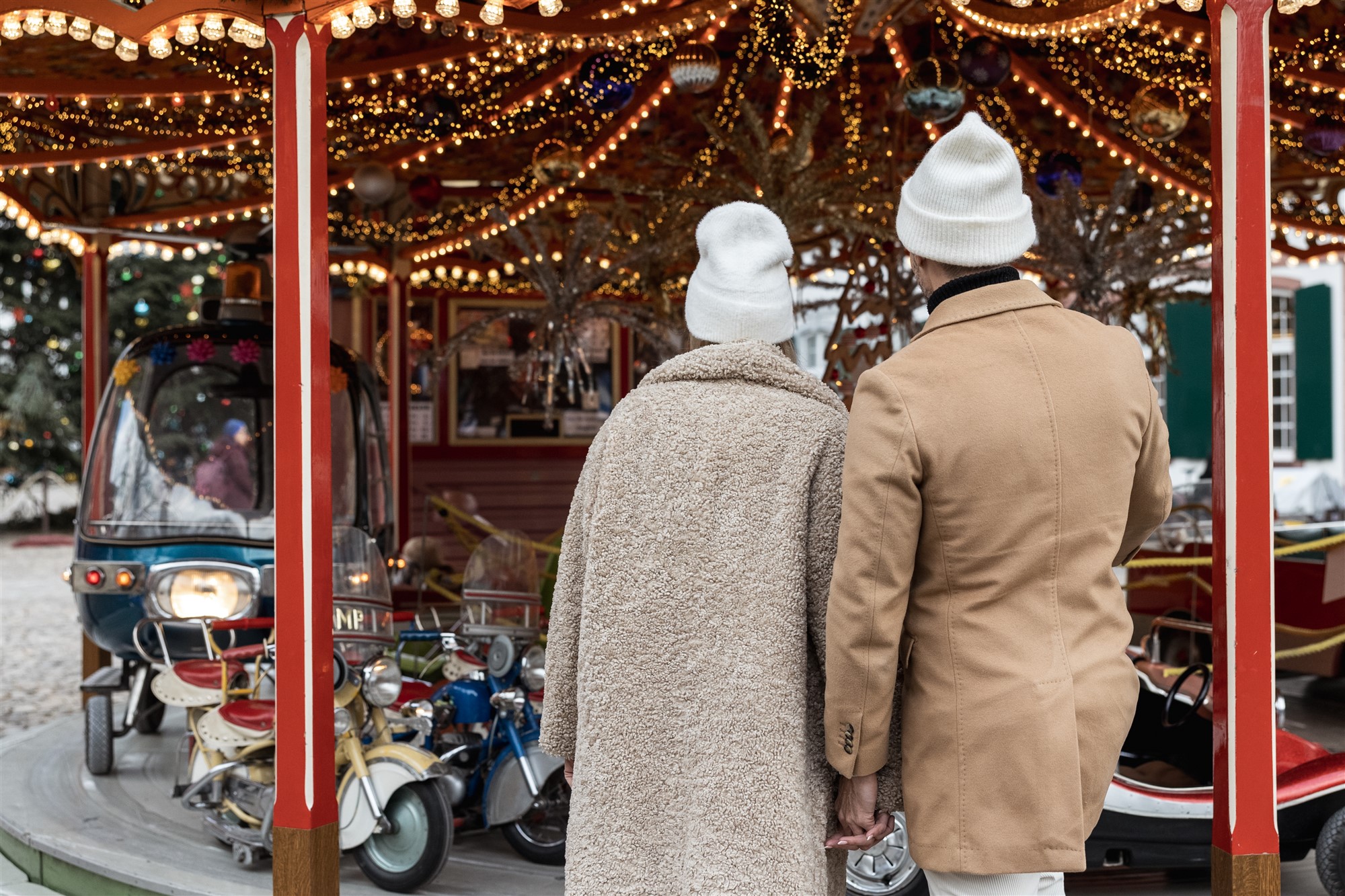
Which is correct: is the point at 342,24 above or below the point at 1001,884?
above

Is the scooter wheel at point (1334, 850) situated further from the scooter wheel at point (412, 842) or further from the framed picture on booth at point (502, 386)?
the framed picture on booth at point (502, 386)

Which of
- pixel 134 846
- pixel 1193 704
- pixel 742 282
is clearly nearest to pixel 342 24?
pixel 742 282

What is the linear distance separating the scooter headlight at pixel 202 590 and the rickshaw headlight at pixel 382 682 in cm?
141

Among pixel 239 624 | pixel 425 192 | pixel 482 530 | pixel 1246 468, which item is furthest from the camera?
pixel 482 530

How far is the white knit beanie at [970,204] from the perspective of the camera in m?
2.27

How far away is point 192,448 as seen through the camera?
6.90 meters

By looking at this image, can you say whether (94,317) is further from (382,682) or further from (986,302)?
(986,302)

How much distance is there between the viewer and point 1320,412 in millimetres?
18641

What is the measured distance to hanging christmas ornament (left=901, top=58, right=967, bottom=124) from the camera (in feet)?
19.0

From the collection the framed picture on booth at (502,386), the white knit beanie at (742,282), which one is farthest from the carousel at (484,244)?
the framed picture on booth at (502,386)

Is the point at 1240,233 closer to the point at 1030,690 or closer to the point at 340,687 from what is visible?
the point at 1030,690

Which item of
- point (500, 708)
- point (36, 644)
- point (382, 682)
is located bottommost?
point (36, 644)

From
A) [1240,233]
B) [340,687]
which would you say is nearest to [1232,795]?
[1240,233]

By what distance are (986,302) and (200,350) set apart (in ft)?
19.0
